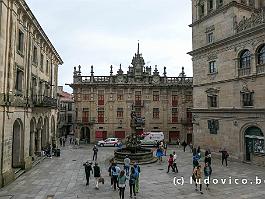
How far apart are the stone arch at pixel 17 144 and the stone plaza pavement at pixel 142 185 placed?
1.30 metres

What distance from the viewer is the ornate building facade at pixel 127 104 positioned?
1842 inches

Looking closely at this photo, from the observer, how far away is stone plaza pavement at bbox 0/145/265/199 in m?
14.7

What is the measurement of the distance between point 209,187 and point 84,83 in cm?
3408

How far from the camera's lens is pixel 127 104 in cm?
4697

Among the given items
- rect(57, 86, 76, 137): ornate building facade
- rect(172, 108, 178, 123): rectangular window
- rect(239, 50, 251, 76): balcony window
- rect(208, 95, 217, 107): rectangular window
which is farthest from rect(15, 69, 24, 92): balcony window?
rect(57, 86, 76, 137): ornate building facade

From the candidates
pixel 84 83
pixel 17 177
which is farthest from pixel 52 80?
pixel 17 177

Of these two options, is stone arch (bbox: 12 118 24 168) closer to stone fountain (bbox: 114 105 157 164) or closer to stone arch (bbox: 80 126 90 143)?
stone fountain (bbox: 114 105 157 164)

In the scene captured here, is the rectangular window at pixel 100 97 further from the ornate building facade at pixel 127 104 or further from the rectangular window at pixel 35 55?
the rectangular window at pixel 35 55

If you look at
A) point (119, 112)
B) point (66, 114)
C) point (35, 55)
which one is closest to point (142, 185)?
point (35, 55)

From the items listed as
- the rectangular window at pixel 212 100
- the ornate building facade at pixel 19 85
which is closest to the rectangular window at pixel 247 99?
the rectangular window at pixel 212 100

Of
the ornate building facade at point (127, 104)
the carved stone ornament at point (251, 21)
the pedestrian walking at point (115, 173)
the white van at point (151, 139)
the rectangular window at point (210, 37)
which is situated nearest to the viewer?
the pedestrian walking at point (115, 173)

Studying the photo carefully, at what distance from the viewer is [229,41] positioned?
2623 cm

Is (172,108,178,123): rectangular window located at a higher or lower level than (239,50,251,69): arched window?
lower

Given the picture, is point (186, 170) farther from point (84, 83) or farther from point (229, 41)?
point (84, 83)
